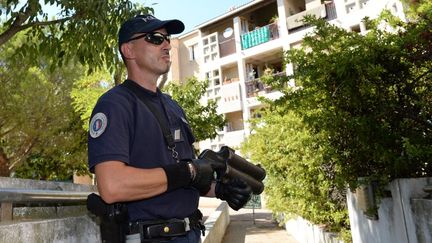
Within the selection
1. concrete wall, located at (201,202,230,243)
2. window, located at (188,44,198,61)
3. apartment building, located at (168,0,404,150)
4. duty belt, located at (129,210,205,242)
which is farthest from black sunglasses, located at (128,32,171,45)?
window, located at (188,44,198,61)

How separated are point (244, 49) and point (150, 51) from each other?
74.0ft

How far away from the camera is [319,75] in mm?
4086

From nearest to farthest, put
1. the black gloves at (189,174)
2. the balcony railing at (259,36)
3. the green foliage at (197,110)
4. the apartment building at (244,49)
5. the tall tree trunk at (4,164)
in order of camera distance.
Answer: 1. the black gloves at (189,174)
2. the green foliage at (197,110)
3. the tall tree trunk at (4,164)
4. the apartment building at (244,49)
5. the balcony railing at (259,36)

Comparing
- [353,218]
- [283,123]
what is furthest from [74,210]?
[283,123]

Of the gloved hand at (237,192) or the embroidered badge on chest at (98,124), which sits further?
the gloved hand at (237,192)

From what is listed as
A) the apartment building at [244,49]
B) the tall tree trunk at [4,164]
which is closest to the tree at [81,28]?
the tall tree trunk at [4,164]

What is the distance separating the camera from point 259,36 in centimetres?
2341

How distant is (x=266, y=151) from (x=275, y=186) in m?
1.16

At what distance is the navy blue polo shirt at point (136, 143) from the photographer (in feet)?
6.01

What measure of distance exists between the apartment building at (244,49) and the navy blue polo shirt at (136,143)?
19119mm

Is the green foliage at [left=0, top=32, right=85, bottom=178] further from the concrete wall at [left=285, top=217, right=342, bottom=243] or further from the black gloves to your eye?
the black gloves

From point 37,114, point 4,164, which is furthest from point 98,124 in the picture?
point 4,164

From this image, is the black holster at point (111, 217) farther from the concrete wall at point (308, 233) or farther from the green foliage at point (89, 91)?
Result: the green foliage at point (89, 91)

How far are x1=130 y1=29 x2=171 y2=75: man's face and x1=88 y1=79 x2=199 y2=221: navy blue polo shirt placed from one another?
0.15 metres
